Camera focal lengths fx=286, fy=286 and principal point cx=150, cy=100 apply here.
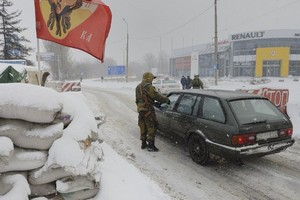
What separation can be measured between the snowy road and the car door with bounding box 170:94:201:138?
1.78 ft

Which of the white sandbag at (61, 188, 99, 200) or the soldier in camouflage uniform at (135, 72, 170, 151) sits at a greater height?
the soldier in camouflage uniform at (135, 72, 170, 151)

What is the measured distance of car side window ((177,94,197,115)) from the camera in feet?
20.9

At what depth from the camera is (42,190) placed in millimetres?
3158

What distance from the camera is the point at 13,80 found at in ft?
16.7

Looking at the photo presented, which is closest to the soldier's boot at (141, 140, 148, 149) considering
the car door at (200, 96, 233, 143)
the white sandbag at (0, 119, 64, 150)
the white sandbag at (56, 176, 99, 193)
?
the car door at (200, 96, 233, 143)

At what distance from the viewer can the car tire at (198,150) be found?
18.7 feet

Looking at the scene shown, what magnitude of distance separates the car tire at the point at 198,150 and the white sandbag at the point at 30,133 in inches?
130

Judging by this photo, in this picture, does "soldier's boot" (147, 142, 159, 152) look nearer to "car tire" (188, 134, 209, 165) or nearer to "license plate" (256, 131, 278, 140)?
"car tire" (188, 134, 209, 165)

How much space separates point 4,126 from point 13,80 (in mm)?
2335

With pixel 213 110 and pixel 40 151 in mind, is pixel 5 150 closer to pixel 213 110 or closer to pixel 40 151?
pixel 40 151

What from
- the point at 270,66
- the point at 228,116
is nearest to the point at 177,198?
the point at 228,116

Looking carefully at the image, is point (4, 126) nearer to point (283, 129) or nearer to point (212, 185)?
point (212, 185)

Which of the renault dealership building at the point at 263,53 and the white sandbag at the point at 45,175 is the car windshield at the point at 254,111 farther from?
the renault dealership building at the point at 263,53

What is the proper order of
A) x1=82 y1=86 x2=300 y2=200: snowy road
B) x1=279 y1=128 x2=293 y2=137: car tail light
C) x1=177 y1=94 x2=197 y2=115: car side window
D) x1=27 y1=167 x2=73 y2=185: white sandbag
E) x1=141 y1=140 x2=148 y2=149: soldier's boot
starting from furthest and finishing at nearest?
x1=141 y1=140 x2=148 y2=149: soldier's boot → x1=177 y1=94 x2=197 y2=115: car side window → x1=279 y1=128 x2=293 y2=137: car tail light → x1=82 y1=86 x2=300 y2=200: snowy road → x1=27 y1=167 x2=73 y2=185: white sandbag
